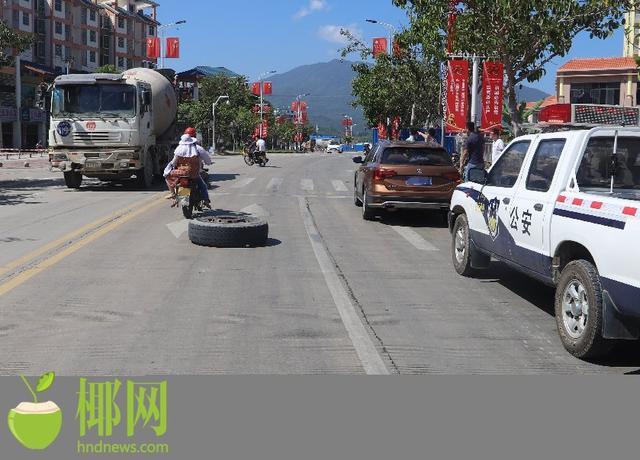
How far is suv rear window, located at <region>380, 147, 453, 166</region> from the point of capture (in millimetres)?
14688

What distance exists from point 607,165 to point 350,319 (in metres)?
2.67

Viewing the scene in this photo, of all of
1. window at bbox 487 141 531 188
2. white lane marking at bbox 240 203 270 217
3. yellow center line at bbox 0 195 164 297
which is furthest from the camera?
white lane marking at bbox 240 203 270 217

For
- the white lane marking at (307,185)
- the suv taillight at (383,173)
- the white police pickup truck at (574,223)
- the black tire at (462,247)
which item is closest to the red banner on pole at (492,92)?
the white lane marking at (307,185)

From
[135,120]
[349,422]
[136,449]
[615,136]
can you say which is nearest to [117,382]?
[136,449]

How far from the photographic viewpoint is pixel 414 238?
13.1m

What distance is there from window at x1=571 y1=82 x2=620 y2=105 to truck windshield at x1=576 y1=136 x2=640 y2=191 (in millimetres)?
55866

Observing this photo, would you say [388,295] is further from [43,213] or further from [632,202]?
[43,213]

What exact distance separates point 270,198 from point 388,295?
12314 mm

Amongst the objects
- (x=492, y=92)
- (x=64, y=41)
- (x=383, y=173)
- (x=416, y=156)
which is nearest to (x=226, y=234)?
(x=383, y=173)

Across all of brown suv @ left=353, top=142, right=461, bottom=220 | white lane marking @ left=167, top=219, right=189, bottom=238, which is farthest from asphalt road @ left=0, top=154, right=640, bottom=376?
brown suv @ left=353, top=142, right=461, bottom=220

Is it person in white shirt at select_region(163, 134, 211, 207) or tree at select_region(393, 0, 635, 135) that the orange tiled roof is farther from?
person in white shirt at select_region(163, 134, 211, 207)

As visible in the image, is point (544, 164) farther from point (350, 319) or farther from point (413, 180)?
point (413, 180)

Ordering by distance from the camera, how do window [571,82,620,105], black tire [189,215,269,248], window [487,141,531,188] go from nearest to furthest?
window [487,141,531,188] < black tire [189,215,269,248] < window [571,82,620,105]

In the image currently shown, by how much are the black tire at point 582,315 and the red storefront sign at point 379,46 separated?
32.8 m
